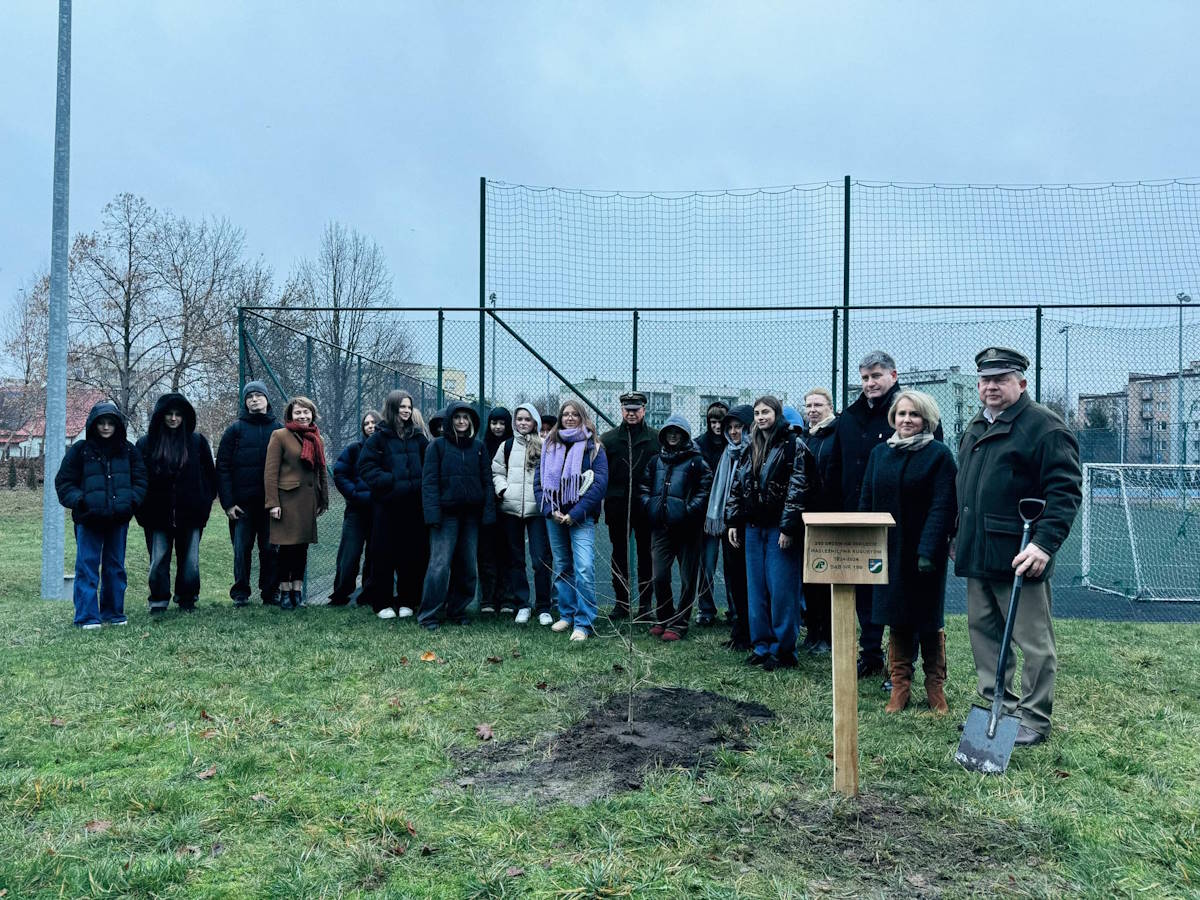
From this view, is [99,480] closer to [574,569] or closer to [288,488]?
[288,488]

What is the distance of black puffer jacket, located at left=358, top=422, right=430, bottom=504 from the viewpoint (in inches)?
318

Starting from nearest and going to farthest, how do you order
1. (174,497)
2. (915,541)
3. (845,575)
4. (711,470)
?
1. (845,575)
2. (915,541)
3. (711,470)
4. (174,497)

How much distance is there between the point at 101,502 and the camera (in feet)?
24.3

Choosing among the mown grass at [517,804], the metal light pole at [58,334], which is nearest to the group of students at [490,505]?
the mown grass at [517,804]

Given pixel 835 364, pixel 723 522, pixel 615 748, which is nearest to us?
pixel 615 748

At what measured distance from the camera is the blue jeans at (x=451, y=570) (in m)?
7.71

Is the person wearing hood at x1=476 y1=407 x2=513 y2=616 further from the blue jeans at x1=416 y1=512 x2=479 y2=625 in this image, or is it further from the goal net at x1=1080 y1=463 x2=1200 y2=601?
the goal net at x1=1080 y1=463 x2=1200 y2=601

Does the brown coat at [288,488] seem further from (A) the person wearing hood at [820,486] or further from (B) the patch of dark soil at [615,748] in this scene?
(A) the person wearing hood at [820,486]

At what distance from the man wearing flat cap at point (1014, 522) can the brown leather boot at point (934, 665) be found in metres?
0.31

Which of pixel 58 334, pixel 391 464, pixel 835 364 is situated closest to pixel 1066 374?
pixel 835 364

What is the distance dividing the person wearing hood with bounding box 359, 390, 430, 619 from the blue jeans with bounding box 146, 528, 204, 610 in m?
1.66

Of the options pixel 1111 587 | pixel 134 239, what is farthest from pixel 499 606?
pixel 134 239

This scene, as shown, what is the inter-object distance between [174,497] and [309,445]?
127 cm

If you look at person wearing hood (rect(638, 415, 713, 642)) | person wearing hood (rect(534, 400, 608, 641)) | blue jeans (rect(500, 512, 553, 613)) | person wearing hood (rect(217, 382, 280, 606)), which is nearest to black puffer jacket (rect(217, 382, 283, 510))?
person wearing hood (rect(217, 382, 280, 606))
